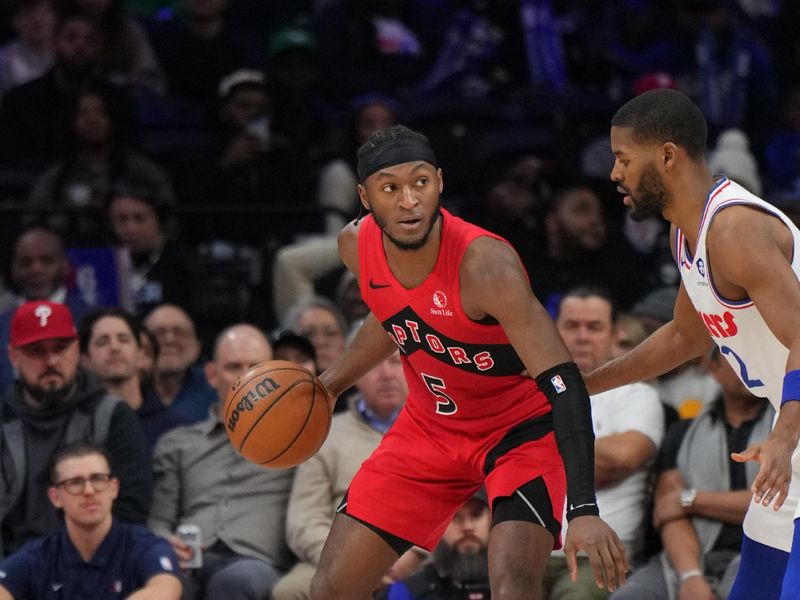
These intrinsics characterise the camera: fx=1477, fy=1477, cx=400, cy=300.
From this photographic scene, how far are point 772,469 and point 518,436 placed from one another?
1.16 metres

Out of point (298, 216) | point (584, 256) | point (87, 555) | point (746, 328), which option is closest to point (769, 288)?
point (746, 328)

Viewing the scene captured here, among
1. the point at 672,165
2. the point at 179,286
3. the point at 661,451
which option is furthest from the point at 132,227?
the point at 672,165

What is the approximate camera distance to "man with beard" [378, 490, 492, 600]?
20.5ft

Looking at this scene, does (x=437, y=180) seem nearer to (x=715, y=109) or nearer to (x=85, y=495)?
(x=85, y=495)

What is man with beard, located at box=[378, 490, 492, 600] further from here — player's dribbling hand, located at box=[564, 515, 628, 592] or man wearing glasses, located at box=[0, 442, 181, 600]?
player's dribbling hand, located at box=[564, 515, 628, 592]

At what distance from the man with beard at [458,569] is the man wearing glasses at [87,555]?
99 centimetres

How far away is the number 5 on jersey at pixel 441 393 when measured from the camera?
4.82 meters

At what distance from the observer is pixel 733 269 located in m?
4.11

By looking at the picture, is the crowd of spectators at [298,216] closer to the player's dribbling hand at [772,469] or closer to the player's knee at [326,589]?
the player's knee at [326,589]

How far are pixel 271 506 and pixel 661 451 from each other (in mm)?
1784

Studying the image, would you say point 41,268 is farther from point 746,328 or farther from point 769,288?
point 769,288

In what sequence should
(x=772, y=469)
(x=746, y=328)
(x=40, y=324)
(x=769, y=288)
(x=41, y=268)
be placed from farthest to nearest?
(x=41, y=268) → (x=40, y=324) → (x=746, y=328) → (x=769, y=288) → (x=772, y=469)

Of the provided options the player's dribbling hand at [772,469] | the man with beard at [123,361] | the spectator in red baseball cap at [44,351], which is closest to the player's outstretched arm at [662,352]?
the player's dribbling hand at [772,469]

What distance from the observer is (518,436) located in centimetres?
479
